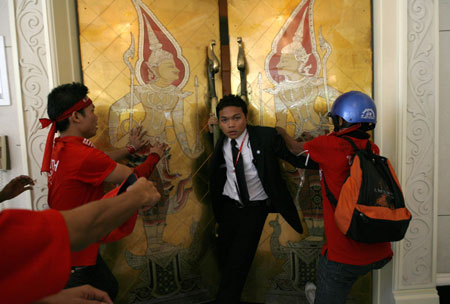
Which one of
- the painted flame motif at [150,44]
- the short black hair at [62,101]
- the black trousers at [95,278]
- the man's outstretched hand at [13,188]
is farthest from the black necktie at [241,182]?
the man's outstretched hand at [13,188]

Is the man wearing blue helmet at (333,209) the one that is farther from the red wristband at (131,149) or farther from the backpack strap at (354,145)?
the red wristband at (131,149)

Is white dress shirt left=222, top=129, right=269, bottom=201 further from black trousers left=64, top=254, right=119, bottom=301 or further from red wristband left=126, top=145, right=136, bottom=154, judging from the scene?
black trousers left=64, top=254, right=119, bottom=301

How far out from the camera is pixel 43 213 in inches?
29.1

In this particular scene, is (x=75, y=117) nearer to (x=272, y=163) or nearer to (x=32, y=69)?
(x=32, y=69)

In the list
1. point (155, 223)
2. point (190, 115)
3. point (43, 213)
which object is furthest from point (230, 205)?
point (43, 213)

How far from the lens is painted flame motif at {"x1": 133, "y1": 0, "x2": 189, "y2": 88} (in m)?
2.38

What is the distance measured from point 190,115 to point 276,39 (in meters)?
1.01

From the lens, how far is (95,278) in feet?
5.82

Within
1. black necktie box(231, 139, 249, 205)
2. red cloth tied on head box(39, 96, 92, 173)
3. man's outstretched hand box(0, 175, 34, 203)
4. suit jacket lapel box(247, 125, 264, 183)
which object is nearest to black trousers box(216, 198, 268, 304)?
black necktie box(231, 139, 249, 205)

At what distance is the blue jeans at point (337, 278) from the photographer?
1.68 m

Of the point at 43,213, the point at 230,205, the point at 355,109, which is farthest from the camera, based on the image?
the point at 230,205

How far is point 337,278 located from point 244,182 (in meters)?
0.90

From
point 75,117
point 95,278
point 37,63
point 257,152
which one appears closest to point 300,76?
point 257,152

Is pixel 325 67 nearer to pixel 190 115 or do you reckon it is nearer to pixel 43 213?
pixel 190 115
